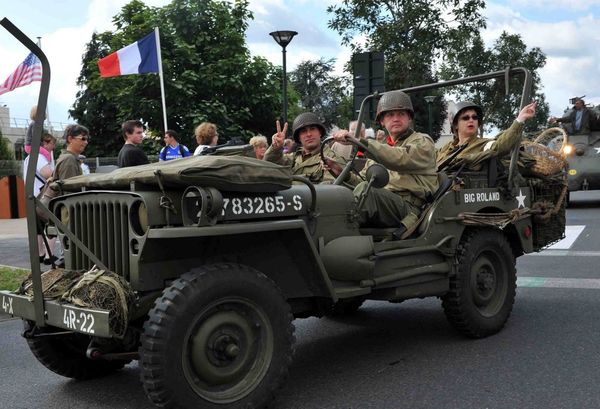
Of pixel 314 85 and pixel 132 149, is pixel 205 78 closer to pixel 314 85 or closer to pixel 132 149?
pixel 132 149

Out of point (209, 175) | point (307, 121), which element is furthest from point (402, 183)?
point (209, 175)

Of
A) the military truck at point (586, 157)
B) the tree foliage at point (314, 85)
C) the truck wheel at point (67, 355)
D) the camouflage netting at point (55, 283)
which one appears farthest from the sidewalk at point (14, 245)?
the tree foliage at point (314, 85)

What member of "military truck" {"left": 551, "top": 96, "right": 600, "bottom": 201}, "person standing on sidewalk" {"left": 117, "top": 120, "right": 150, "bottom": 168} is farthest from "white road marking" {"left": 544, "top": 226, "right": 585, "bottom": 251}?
"person standing on sidewalk" {"left": 117, "top": 120, "right": 150, "bottom": 168}

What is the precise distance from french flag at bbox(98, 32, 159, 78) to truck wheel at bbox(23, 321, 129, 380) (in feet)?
36.6

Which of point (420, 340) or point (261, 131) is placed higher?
point (261, 131)

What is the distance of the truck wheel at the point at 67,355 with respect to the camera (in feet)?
13.8

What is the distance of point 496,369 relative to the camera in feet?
14.7

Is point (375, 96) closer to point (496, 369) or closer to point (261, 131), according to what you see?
point (496, 369)

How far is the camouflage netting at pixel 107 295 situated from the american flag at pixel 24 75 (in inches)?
307

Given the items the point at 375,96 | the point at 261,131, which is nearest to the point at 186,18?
the point at 261,131

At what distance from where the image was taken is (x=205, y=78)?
2373 centimetres

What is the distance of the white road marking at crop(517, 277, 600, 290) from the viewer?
7.22 metres

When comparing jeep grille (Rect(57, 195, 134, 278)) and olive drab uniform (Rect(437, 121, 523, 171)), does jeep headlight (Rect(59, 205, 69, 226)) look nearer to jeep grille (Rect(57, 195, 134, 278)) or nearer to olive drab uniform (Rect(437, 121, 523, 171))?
jeep grille (Rect(57, 195, 134, 278))

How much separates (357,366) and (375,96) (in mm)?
2375
